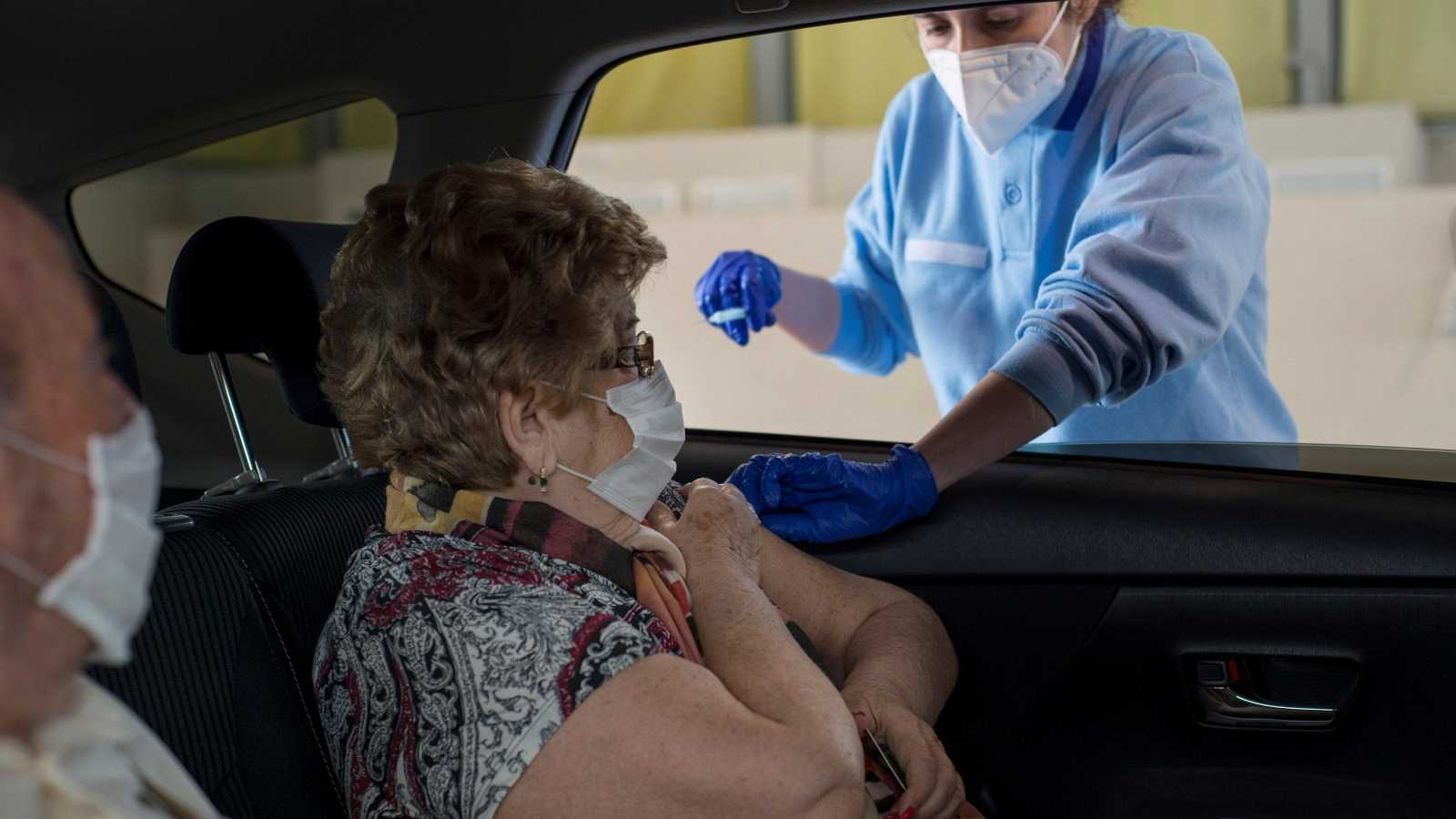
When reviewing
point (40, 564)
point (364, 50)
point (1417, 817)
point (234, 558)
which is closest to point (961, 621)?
point (1417, 817)

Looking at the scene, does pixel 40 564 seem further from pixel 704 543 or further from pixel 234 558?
pixel 704 543

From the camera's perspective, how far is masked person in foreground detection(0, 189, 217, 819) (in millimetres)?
664

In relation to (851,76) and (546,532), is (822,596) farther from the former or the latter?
(851,76)

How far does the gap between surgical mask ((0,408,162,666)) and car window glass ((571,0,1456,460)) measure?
503cm

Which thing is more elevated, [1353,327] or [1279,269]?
[1279,269]

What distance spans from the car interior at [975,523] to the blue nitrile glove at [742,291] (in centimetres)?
22

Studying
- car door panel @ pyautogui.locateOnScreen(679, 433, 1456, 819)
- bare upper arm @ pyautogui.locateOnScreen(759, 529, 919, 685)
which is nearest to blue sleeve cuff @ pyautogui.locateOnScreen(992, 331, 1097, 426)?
car door panel @ pyautogui.locateOnScreen(679, 433, 1456, 819)

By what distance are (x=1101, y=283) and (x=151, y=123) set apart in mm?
1430

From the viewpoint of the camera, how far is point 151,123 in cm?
216

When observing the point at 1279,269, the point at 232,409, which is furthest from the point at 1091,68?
the point at 1279,269

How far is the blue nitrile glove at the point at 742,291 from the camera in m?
2.32

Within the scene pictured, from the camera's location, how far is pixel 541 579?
1356 millimetres

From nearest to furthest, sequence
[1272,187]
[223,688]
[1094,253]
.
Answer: [223,688] < [1094,253] < [1272,187]

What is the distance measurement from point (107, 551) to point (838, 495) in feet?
4.28
